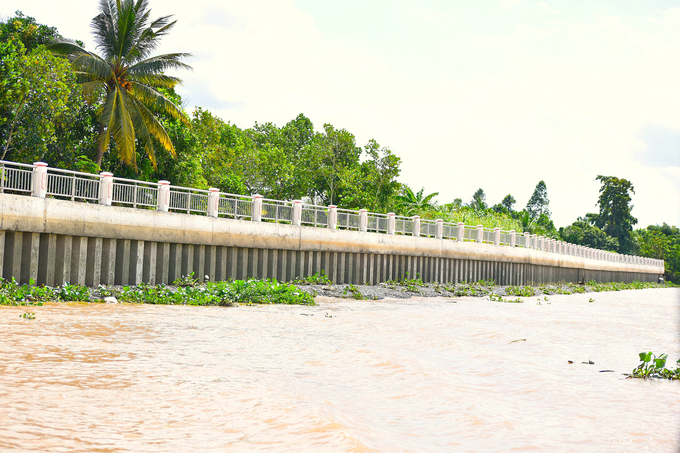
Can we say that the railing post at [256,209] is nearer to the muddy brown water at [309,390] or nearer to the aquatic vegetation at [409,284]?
the aquatic vegetation at [409,284]

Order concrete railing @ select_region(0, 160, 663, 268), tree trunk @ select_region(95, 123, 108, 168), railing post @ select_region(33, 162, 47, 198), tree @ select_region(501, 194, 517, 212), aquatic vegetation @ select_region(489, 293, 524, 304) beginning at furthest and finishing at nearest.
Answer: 1. tree @ select_region(501, 194, 517, 212)
2. tree trunk @ select_region(95, 123, 108, 168)
3. aquatic vegetation @ select_region(489, 293, 524, 304)
4. concrete railing @ select_region(0, 160, 663, 268)
5. railing post @ select_region(33, 162, 47, 198)

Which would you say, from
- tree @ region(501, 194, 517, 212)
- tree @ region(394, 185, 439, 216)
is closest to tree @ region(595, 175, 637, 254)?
tree @ region(501, 194, 517, 212)

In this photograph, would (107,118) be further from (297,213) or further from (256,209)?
(297,213)

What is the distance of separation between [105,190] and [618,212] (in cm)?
8837

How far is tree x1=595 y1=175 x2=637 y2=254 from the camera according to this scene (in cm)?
8800

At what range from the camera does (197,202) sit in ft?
63.3

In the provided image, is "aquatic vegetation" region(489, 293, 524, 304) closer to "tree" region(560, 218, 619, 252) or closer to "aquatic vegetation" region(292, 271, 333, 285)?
"aquatic vegetation" region(292, 271, 333, 285)

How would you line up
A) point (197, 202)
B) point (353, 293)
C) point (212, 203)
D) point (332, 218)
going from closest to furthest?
point (197, 202) < point (212, 203) < point (353, 293) < point (332, 218)

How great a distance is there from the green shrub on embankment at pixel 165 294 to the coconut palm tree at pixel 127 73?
30.1 ft

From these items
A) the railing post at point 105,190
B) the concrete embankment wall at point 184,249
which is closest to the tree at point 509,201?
the concrete embankment wall at point 184,249

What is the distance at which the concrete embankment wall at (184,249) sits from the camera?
48.7 feet

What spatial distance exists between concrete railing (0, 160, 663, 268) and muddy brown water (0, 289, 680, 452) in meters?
5.42

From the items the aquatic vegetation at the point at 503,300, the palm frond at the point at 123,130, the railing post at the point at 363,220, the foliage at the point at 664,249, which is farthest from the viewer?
the foliage at the point at 664,249

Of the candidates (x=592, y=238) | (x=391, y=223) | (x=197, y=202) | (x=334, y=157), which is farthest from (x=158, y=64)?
(x=592, y=238)
